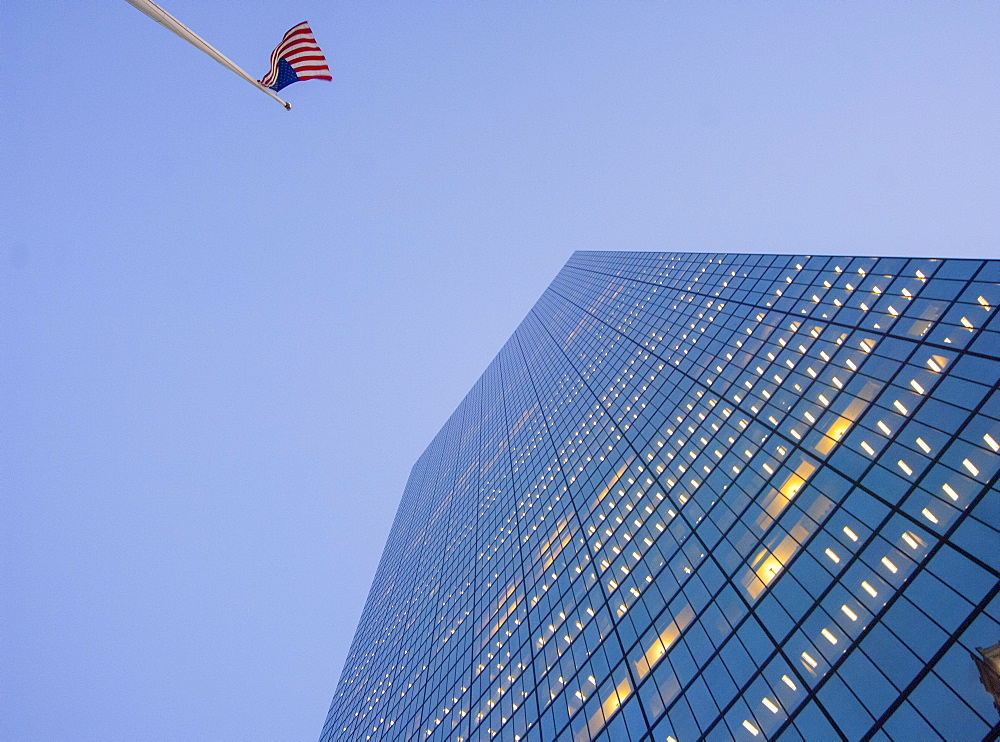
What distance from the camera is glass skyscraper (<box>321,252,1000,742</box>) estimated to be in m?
16.4

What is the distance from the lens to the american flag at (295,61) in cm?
2086

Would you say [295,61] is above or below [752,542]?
above

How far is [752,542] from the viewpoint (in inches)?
954

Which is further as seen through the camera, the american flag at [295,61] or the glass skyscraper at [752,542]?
the american flag at [295,61]

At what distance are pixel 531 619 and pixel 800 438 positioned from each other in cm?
2110

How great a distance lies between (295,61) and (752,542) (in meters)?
27.3

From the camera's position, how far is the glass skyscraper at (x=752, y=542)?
16.4 meters

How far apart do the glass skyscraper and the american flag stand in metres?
26.0

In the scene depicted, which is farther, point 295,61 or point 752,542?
point 752,542

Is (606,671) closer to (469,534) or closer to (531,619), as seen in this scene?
(531,619)

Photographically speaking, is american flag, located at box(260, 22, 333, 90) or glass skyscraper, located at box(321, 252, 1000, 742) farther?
american flag, located at box(260, 22, 333, 90)

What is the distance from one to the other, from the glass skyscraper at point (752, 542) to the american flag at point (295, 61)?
26.0 meters

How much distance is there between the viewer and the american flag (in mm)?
20859

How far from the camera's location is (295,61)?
68.7ft
